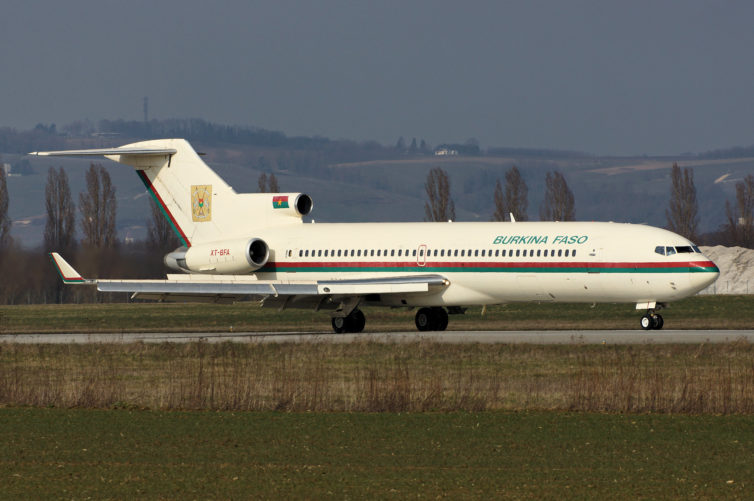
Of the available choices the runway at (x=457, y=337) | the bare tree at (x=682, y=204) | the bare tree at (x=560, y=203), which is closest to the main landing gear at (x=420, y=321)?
the runway at (x=457, y=337)

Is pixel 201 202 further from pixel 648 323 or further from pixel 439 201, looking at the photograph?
pixel 439 201

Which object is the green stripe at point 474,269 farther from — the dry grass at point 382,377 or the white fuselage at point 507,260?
the dry grass at point 382,377

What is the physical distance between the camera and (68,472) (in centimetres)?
1377

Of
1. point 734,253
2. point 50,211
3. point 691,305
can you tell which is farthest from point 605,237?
point 50,211

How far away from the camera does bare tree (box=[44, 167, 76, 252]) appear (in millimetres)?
92000

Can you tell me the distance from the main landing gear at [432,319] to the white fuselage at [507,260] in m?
1.33

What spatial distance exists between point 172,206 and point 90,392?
83.7 ft

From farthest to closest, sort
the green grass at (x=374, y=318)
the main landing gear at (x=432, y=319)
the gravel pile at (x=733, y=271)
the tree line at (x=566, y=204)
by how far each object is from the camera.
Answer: the tree line at (x=566, y=204)
the gravel pile at (x=733, y=271)
the green grass at (x=374, y=318)
the main landing gear at (x=432, y=319)

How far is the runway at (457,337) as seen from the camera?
109 ft

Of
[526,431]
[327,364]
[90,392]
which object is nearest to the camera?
[526,431]

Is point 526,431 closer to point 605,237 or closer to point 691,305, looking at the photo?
point 605,237

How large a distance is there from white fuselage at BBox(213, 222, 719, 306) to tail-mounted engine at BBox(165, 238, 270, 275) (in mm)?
174

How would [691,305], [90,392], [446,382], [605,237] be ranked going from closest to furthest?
1. [90,392]
2. [446,382]
3. [605,237]
4. [691,305]

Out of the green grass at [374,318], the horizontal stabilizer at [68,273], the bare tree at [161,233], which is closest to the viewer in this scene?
the horizontal stabilizer at [68,273]
